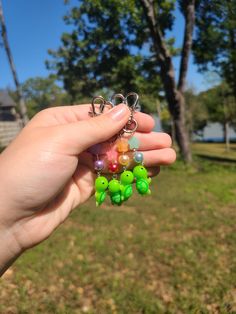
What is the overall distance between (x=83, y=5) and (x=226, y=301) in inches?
1214

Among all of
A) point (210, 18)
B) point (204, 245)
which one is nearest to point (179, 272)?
point (204, 245)

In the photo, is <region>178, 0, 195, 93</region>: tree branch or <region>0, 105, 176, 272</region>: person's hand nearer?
<region>0, 105, 176, 272</region>: person's hand

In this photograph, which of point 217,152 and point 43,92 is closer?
point 217,152

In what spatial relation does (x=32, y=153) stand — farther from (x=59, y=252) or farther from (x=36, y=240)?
(x=59, y=252)

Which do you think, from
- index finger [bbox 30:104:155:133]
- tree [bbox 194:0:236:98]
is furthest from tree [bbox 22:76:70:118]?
index finger [bbox 30:104:155:133]

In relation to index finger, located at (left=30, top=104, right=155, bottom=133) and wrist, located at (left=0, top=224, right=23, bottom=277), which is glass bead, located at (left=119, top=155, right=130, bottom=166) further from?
wrist, located at (left=0, top=224, right=23, bottom=277)

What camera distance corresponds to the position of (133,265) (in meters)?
5.75

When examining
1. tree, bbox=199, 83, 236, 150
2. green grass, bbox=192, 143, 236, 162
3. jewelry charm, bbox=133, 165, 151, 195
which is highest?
jewelry charm, bbox=133, 165, 151, 195

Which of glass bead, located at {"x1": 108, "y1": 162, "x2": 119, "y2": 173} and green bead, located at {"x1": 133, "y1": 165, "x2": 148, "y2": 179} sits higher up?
glass bead, located at {"x1": 108, "y1": 162, "x2": 119, "y2": 173}

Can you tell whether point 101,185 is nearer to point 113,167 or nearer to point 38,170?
point 113,167

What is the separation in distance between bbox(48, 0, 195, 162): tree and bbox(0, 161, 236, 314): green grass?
753 centimetres

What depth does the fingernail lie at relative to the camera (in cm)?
291

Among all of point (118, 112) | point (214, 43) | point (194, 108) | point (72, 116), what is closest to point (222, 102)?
point (194, 108)

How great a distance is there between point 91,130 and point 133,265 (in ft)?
11.7
